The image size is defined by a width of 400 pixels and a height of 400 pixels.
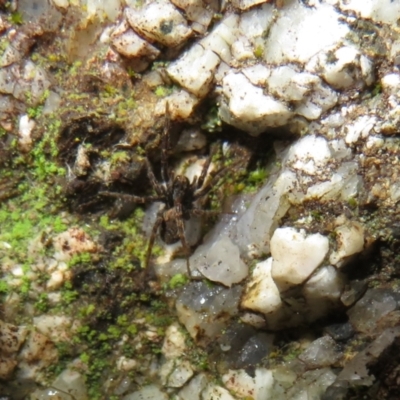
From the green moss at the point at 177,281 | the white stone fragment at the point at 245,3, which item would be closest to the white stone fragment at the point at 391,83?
the white stone fragment at the point at 245,3

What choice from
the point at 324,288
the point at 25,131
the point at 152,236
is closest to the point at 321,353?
the point at 324,288

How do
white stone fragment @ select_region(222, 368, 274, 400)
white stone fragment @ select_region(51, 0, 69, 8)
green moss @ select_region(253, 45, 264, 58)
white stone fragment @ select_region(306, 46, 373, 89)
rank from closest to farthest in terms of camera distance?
white stone fragment @ select_region(306, 46, 373, 89)
white stone fragment @ select_region(222, 368, 274, 400)
green moss @ select_region(253, 45, 264, 58)
white stone fragment @ select_region(51, 0, 69, 8)

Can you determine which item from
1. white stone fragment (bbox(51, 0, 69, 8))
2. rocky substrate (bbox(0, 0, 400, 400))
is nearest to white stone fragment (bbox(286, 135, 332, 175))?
rocky substrate (bbox(0, 0, 400, 400))

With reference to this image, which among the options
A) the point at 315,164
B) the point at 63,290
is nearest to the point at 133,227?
the point at 63,290

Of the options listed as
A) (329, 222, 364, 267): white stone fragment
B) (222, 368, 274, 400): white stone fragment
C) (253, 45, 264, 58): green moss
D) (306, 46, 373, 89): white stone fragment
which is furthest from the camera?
(253, 45, 264, 58): green moss

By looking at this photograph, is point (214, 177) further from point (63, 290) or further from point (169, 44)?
point (63, 290)

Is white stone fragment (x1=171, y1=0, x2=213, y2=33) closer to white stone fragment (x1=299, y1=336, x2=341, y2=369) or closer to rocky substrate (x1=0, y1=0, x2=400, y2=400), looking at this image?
rocky substrate (x1=0, y1=0, x2=400, y2=400)
